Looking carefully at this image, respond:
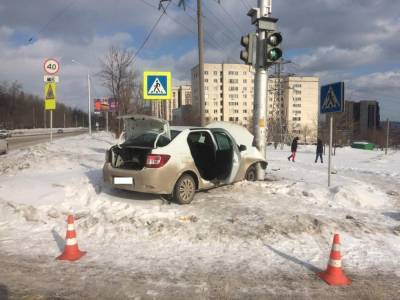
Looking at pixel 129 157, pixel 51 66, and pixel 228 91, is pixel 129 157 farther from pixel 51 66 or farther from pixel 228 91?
pixel 228 91

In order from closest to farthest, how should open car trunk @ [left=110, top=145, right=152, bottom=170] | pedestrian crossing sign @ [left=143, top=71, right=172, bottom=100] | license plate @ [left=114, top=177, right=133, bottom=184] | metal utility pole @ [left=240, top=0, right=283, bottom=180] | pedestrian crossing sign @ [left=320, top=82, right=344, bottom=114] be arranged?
license plate @ [left=114, top=177, right=133, bottom=184]
open car trunk @ [left=110, top=145, right=152, bottom=170]
pedestrian crossing sign @ [left=320, top=82, right=344, bottom=114]
metal utility pole @ [left=240, top=0, right=283, bottom=180]
pedestrian crossing sign @ [left=143, top=71, right=172, bottom=100]

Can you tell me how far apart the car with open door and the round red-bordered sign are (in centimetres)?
955

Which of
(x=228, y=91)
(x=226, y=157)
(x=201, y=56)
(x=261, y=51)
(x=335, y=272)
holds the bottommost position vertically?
(x=335, y=272)

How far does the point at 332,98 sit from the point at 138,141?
16.3 feet

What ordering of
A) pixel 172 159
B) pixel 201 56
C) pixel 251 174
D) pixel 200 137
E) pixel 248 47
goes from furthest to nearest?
pixel 201 56 < pixel 251 174 < pixel 248 47 < pixel 200 137 < pixel 172 159

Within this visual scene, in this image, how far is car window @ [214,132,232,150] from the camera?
895cm

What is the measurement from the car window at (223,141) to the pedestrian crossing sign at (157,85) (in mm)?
3672

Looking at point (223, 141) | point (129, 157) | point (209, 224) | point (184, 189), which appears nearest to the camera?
point (209, 224)

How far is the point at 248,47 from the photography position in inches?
382

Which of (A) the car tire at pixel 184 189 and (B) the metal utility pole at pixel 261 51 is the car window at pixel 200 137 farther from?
(B) the metal utility pole at pixel 261 51

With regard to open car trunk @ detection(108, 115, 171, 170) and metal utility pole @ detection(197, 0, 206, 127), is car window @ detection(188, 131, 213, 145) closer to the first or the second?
open car trunk @ detection(108, 115, 171, 170)

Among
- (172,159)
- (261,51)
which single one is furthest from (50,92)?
(172,159)

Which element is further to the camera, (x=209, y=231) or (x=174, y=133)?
(x=174, y=133)

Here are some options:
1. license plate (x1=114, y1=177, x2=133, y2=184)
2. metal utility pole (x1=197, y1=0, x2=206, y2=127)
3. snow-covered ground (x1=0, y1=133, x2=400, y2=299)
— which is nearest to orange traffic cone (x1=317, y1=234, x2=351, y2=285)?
snow-covered ground (x1=0, y1=133, x2=400, y2=299)
